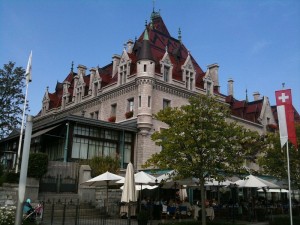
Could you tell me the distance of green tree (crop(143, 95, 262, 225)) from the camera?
56.5 feet

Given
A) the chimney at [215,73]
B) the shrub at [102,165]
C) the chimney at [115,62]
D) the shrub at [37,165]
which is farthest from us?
the chimney at [215,73]

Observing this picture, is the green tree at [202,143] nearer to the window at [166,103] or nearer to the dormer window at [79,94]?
the window at [166,103]

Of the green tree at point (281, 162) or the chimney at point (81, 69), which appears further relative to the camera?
the chimney at point (81, 69)

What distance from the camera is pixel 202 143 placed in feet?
56.4

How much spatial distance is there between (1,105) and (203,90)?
21829 millimetres

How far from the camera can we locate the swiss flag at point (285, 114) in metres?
16.4

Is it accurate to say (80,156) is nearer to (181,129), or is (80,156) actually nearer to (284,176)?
(181,129)

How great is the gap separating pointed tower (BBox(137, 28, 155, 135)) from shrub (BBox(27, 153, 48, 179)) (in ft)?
39.0

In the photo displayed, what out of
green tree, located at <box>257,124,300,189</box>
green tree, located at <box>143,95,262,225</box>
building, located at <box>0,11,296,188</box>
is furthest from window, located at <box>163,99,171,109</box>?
green tree, located at <box>143,95,262,225</box>

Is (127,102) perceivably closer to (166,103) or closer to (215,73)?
(166,103)

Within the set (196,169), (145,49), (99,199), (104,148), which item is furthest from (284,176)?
(145,49)

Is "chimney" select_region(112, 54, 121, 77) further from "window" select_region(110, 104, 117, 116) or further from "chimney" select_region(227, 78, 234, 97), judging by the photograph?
"chimney" select_region(227, 78, 234, 97)

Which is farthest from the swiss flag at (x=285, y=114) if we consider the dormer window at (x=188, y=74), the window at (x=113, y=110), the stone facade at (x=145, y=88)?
the window at (x=113, y=110)

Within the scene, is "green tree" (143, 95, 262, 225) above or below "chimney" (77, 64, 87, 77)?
below
